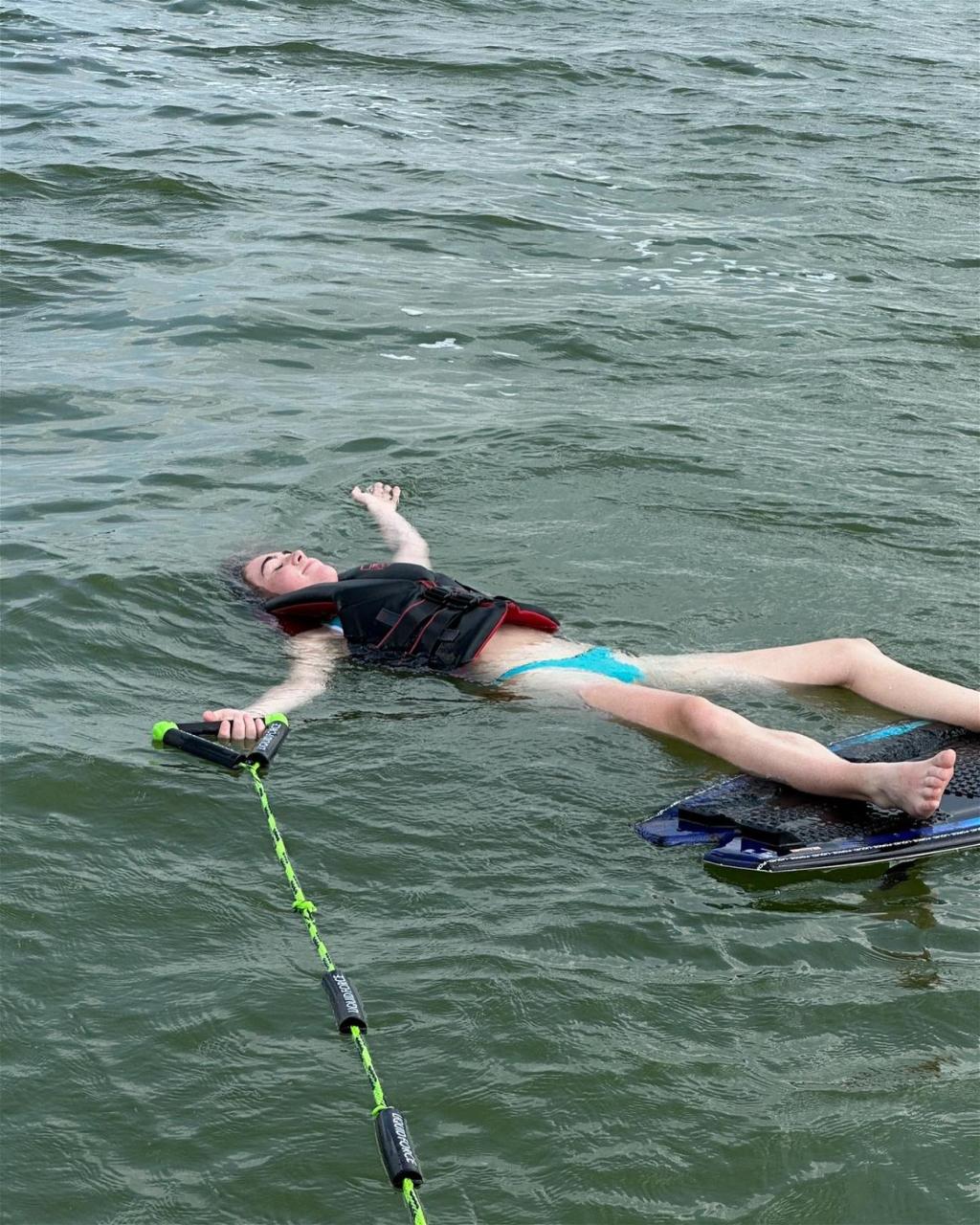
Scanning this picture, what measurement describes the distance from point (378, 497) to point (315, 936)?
418 cm

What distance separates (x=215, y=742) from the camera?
5805 millimetres

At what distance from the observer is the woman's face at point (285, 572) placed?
710 centimetres

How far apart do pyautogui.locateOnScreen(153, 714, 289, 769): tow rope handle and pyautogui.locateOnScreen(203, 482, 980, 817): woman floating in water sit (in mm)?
71

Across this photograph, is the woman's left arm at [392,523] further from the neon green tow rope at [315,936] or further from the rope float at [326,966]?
the neon green tow rope at [315,936]

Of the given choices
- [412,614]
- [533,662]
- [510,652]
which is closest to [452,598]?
[412,614]

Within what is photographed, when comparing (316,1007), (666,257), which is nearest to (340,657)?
(316,1007)

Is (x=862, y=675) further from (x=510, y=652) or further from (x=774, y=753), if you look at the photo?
(x=510, y=652)

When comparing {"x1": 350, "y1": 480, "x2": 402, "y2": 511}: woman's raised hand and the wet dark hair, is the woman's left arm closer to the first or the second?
{"x1": 350, "y1": 480, "x2": 402, "y2": 511}: woman's raised hand

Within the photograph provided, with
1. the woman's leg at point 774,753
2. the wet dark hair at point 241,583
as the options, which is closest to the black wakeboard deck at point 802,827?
the woman's leg at point 774,753

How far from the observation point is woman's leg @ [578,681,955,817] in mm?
5062

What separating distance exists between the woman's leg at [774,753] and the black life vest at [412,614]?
0.51 metres

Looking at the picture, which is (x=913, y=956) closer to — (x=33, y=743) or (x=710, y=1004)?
(x=710, y=1004)

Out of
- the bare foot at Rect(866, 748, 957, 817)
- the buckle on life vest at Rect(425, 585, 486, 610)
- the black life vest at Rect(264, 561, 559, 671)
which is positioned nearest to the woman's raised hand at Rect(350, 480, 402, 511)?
the black life vest at Rect(264, 561, 559, 671)

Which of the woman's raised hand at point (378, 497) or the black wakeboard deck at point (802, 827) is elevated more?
the woman's raised hand at point (378, 497)
